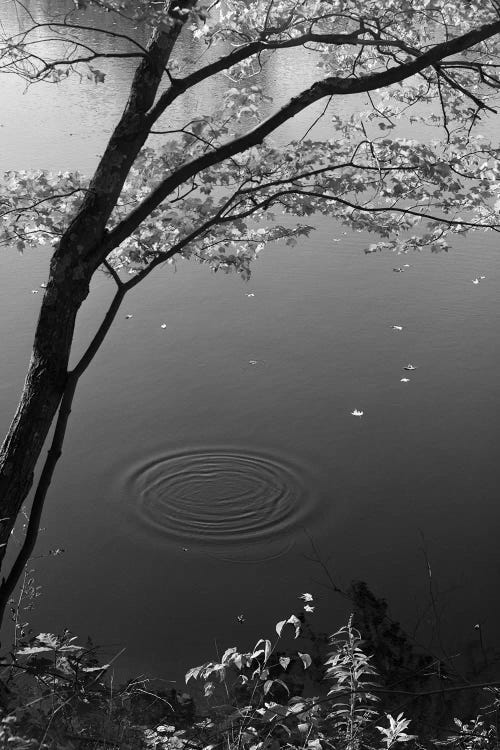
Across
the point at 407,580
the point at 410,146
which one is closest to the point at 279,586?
the point at 407,580

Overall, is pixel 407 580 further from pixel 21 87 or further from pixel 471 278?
pixel 21 87

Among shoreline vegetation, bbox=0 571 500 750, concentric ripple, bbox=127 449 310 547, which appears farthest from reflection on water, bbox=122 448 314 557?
shoreline vegetation, bbox=0 571 500 750

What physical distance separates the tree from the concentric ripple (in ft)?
7.24

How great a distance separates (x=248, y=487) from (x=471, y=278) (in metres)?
7.50

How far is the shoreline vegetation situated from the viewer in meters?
3.87

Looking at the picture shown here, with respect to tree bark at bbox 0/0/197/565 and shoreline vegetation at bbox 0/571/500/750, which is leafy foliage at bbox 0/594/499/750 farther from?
tree bark at bbox 0/0/197/565

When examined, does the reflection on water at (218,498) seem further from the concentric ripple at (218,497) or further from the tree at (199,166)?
the tree at (199,166)

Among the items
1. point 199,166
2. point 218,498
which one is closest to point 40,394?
point 199,166

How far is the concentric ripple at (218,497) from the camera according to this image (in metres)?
7.71

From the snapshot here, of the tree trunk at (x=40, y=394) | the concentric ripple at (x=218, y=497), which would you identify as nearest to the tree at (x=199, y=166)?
the tree trunk at (x=40, y=394)

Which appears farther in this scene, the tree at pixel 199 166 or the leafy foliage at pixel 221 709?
the tree at pixel 199 166

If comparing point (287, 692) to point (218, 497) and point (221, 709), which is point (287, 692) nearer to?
point (221, 709)

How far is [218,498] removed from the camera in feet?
26.6

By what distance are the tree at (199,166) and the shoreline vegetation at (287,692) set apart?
2.72 ft
